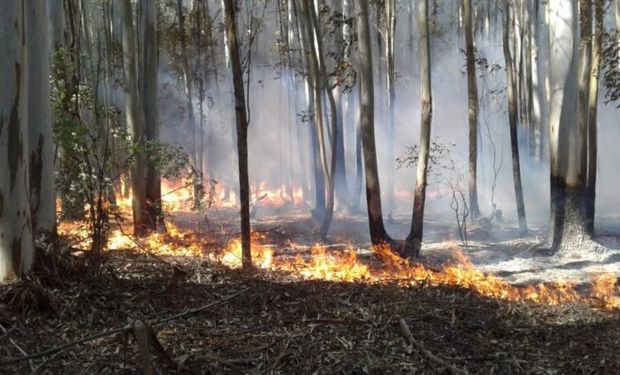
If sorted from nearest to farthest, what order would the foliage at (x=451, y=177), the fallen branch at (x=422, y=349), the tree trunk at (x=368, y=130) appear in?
the fallen branch at (x=422, y=349), the tree trunk at (x=368, y=130), the foliage at (x=451, y=177)

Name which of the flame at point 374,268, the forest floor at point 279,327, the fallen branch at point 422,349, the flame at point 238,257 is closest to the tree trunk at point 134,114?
the flame at point 374,268

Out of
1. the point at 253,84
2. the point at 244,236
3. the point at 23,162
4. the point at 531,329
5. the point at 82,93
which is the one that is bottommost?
the point at 531,329

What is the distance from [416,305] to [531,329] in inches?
45.5

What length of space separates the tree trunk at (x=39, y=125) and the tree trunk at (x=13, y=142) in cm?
80

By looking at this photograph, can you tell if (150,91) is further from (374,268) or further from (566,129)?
(566,129)

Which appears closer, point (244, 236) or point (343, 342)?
point (343, 342)

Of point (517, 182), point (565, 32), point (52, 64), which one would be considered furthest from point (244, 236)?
point (517, 182)

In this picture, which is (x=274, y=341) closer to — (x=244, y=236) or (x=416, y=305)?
(x=416, y=305)

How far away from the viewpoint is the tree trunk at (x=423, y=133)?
384 inches

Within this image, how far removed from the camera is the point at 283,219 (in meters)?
18.5

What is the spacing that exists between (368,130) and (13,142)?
6.63m

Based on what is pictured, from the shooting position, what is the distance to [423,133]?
388 inches

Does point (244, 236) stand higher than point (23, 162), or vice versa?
point (23, 162)

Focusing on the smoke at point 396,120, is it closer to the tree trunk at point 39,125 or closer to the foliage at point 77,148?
the foliage at point 77,148
